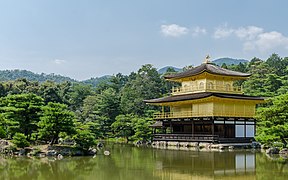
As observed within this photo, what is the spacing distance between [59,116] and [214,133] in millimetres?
14542

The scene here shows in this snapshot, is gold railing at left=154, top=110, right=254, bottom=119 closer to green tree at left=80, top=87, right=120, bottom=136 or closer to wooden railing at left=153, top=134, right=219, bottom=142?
wooden railing at left=153, top=134, right=219, bottom=142

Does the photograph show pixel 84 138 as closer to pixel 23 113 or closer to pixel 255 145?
pixel 23 113

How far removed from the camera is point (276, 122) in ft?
76.1

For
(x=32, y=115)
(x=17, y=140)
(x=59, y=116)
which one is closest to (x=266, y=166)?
(x=59, y=116)

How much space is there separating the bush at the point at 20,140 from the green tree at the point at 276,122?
14086 mm

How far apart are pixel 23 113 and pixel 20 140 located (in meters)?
3.47

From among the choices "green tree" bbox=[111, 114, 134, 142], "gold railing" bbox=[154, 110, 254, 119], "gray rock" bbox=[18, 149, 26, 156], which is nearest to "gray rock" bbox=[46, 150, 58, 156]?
"gray rock" bbox=[18, 149, 26, 156]

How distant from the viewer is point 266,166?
17719 mm

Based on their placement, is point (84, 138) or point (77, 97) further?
point (77, 97)

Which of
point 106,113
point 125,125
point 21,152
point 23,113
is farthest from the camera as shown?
point 106,113

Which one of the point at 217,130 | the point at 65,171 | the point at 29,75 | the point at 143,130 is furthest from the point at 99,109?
the point at 29,75

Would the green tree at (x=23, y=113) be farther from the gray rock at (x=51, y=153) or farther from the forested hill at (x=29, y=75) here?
the forested hill at (x=29, y=75)

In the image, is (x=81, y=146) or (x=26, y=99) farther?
(x=26, y=99)

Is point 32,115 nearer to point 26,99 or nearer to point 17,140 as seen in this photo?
point 26,99
